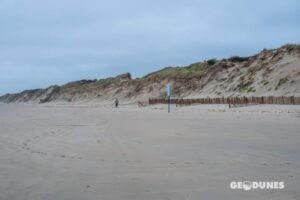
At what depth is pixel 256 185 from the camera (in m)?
5.68

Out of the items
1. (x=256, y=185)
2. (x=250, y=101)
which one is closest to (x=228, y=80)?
(x=250, y=101)

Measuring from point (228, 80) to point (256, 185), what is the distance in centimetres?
4782

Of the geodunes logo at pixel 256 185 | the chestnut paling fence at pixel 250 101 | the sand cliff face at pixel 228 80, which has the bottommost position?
the geodunes logo at pixel 256 185

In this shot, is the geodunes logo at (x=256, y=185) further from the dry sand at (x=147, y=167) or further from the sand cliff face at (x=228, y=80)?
the sand cliff face at (x=228, y=80)

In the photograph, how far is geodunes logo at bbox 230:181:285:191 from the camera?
553 cm

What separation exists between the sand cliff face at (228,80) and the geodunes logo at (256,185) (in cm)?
2915

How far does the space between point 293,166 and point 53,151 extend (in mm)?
4750

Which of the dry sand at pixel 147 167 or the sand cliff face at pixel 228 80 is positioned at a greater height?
the sand cliff face at pixel 228 80

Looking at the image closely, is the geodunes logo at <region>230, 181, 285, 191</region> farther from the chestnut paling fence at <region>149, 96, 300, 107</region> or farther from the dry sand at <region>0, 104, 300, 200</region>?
the chestnut paling fence at <region>149, 96, 300, 107</region>

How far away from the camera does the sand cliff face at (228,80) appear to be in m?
40.3

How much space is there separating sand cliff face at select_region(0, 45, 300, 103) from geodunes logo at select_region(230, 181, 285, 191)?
95.7 feet

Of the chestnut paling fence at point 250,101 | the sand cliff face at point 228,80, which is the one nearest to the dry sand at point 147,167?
the chestnut paling fence at point 250,101

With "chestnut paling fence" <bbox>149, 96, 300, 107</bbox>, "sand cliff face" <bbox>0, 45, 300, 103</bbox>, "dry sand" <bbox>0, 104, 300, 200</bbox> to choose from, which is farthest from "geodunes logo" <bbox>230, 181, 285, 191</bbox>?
"sand cliff face" <bbox>0, 45, 300, 103</bbox>

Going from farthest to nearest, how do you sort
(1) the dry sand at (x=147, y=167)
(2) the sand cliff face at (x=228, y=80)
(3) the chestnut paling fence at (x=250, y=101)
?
(2) the sand cliff face at (x=228, y=80) < (3) the chestnut paling fence at (x=250, y=101) < (1) the dry sand at (x=147, y=167)
